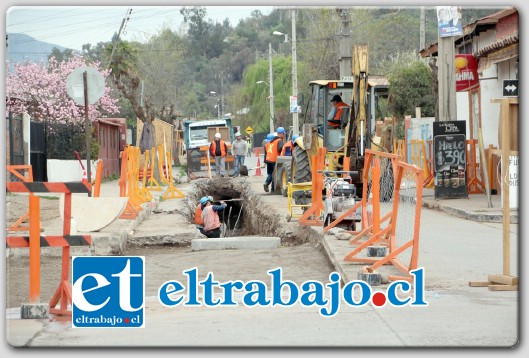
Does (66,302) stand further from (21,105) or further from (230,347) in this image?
(21,105)

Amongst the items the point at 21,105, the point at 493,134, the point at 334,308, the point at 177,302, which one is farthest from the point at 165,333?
the point at 21,105

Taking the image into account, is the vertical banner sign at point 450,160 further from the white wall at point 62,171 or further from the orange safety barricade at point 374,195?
the white wall at point 62,171

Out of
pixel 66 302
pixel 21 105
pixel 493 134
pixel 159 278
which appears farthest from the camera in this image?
pixel 21 105

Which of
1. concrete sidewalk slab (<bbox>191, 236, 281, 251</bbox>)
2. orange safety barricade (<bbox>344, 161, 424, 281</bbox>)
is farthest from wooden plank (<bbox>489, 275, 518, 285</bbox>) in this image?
concrete sidewalk slab (<bbox>191, 236, 281, 251</bbox>)

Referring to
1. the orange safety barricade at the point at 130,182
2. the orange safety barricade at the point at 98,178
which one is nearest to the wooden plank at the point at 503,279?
the orange safety barricade at the point at 98,178

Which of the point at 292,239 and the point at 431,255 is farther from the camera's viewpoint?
the point at 292,239

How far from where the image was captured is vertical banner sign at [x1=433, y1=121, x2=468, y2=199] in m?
22.1

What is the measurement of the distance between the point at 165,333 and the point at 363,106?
1050 centimetres

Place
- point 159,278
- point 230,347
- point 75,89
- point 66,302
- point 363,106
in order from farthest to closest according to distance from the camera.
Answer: point 363,106, point 75,89, point 159,278, point 66,302, point 230,347

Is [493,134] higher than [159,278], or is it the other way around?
[493,134]

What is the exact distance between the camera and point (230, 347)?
6.98 meters

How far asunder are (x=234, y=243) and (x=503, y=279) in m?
6.35

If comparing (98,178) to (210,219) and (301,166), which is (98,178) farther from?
(301,166)

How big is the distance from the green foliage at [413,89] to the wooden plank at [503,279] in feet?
92.3
